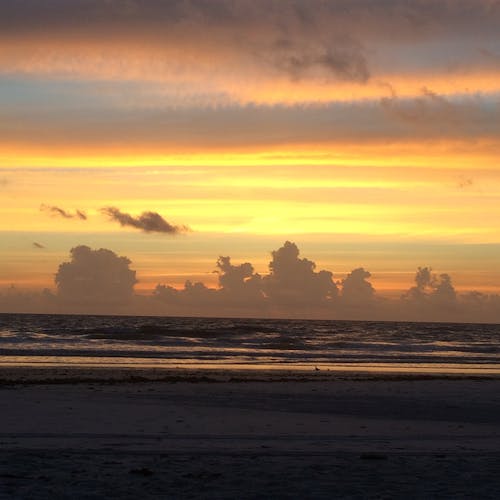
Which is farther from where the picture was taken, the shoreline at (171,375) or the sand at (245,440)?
the shoreline at (171,375)

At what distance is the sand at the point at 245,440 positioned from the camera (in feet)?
35.5

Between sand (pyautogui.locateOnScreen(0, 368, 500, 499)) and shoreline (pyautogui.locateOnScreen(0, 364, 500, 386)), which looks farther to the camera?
shoreline (pyautogui.locateOnScreen(0, 364, 500, 386))

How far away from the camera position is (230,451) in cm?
1380

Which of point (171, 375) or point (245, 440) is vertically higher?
point (245, 440)

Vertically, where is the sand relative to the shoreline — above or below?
above

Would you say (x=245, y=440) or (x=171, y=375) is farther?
(x=171, y=375)

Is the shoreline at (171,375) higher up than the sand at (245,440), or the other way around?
the sand at (245,440)

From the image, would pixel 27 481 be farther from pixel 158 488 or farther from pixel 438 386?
pixel 438 386

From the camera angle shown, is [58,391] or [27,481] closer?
[27,481]

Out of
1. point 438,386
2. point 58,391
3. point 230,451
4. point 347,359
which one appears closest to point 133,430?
point 230,451

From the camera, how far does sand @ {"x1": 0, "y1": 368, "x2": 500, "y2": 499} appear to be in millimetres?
10828

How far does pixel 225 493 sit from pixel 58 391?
568 inches

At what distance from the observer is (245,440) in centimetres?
1527

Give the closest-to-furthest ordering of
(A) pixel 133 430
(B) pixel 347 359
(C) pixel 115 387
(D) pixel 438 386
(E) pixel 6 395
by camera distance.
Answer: (A) pixel 133 430 < (E) pixel 6 395 < (C) pixel 115 387 < (D) pixel 438 386 < (B) pixel 347 359
